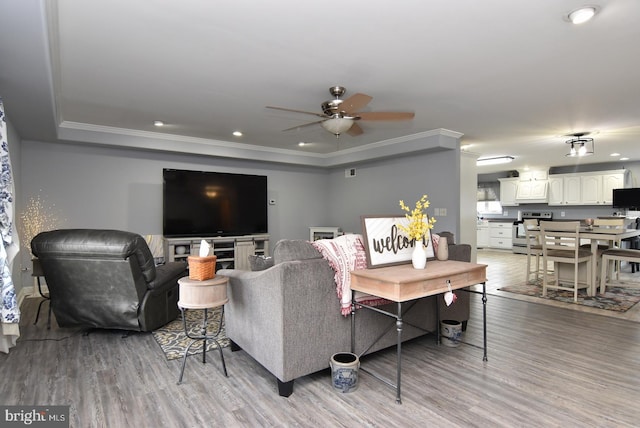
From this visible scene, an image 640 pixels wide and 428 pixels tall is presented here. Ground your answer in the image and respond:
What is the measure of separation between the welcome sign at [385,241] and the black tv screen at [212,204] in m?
3.96

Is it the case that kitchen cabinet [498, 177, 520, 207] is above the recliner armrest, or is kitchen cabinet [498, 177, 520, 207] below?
above

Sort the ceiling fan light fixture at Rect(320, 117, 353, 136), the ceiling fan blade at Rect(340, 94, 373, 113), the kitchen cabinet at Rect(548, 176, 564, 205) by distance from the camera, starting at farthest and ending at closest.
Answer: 1. the kitchen cabinet at Rect(548, 176, 564, 205)
2. the ceiling fan light fixture at Rect(320, 117, 353, 136)
3. the ceiling fan blade at Rect(340, 94, 373, 113)

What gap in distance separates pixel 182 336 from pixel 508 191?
9593 millimetres

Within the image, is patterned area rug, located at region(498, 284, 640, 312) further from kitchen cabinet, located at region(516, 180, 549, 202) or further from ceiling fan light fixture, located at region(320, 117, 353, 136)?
kitchen cabinet, located at region(516, 180, 549, 202)

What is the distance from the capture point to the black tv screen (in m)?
5.54

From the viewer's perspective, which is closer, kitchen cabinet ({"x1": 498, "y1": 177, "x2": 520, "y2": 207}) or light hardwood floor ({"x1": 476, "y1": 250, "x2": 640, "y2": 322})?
light hardwood floor ({"x1": 476, "y1": 250, "x2": 640, "y2": 322})

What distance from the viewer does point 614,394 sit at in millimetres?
2221

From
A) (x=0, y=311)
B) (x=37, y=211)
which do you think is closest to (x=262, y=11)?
(x=0, y=311)

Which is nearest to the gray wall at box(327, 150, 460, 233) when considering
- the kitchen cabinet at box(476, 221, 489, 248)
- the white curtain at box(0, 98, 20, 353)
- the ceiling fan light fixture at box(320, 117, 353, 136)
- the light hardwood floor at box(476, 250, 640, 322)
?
the light hardwood floor at box(476, 250, 640, 322)

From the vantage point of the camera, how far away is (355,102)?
9.95ft

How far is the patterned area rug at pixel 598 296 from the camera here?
4.31 metres

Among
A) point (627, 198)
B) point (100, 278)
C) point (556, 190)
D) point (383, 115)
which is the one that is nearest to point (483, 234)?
point (556, 190)

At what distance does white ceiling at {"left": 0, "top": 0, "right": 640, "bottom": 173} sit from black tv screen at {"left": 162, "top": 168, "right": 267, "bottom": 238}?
3.53ft

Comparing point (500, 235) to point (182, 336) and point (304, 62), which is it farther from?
point (182, 336)
